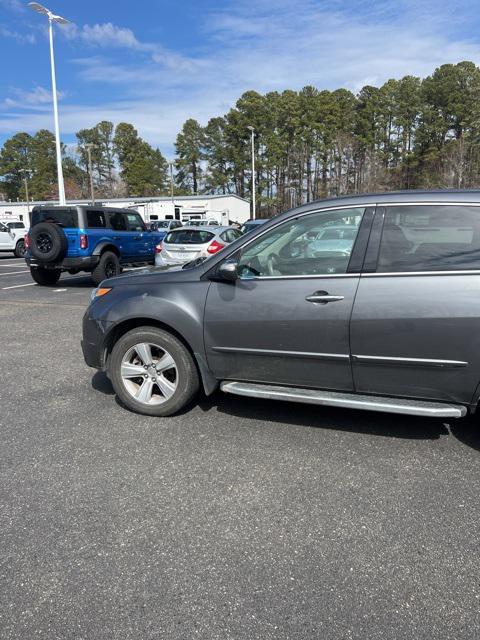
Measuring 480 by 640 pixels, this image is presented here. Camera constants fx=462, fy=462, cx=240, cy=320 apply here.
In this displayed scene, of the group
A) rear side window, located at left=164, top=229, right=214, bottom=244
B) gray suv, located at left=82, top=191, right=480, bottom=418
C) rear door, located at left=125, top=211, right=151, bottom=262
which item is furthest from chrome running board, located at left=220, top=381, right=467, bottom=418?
rear door, located at left=125, top=211, right=151, bottom=262

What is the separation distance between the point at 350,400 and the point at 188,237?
27.3 feet

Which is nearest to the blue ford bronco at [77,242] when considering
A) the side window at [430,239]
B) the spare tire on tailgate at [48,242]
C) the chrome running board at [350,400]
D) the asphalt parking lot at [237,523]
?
the spare tire on tailgate at [48,242]

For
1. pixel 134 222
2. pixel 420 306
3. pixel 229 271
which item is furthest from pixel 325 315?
pixel 134 222

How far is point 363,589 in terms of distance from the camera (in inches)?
80.5

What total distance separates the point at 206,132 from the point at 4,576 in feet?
275

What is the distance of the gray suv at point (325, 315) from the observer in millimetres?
2973

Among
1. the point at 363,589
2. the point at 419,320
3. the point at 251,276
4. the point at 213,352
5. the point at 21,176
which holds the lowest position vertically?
the point at 363,589

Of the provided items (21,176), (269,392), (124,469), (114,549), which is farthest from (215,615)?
(21,176)

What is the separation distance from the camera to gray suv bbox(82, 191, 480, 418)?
2973 millimetres

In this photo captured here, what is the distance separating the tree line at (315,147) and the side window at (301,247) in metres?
40.9

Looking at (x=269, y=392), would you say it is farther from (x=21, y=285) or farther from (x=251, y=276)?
(x=21, y=285)

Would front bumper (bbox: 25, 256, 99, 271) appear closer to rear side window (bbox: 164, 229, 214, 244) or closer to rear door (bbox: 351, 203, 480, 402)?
rear side window (bbox: 164, 229, 214, 244)

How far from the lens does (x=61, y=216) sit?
10648 mm

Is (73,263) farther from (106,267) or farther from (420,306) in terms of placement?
(420,306)
